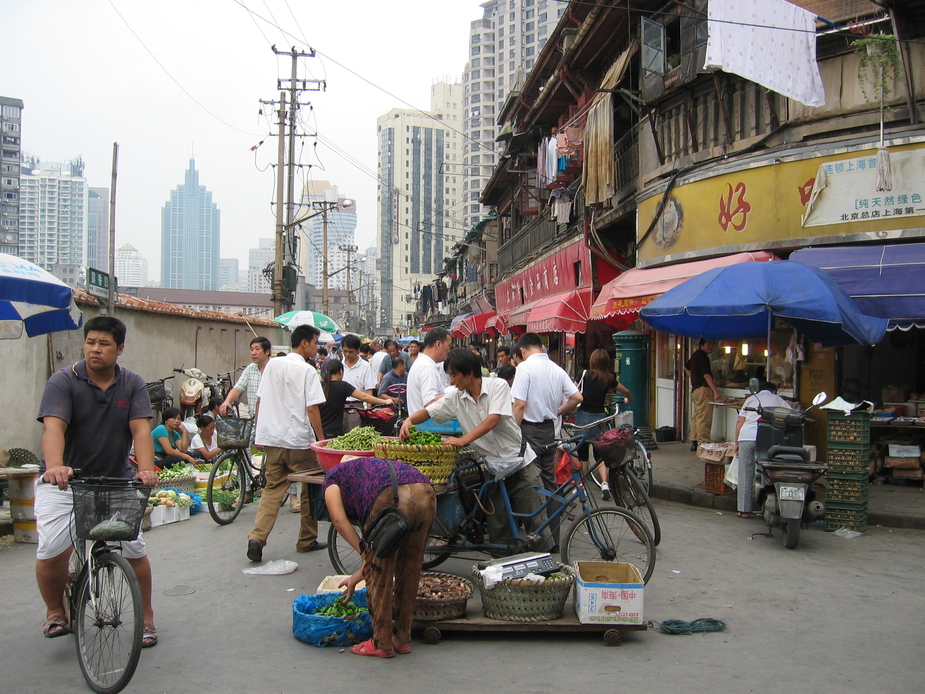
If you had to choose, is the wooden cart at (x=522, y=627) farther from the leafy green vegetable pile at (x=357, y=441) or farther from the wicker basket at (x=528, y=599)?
the leafy green vegetable pile at (x=357, y=441)

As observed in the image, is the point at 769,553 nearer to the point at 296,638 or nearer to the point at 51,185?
the point at 296,638

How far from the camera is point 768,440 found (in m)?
8.02

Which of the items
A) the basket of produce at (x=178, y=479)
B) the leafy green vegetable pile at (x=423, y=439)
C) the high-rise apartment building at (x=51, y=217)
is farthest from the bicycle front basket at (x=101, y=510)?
the high-rise apartment building at (x=51, y=217)

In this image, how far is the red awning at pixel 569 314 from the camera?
1639 centimetres

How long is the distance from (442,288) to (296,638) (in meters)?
55.9

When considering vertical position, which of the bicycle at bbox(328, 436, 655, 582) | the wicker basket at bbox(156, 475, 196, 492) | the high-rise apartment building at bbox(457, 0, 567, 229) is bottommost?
the wicker basket at bbox(156, 475, 196, 492)

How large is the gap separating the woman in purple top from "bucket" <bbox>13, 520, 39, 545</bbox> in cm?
437

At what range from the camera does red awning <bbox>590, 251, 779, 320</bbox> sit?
36.0 feet

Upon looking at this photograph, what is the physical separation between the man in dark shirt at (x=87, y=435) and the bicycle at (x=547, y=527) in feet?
5.95

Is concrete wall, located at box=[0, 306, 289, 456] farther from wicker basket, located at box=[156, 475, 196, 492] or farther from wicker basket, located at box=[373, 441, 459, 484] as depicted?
wicker basket, located at box=[373, 441, 459, 484]

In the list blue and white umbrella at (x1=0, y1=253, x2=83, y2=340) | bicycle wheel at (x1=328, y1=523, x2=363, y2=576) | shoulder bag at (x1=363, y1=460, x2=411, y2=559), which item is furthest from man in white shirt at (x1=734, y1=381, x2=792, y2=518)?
blue and white umbrella at (x1=0, y1=253, x2=83, y2=340)

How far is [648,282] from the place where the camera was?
1215 cm

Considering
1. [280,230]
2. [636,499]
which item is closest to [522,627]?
[636,499]

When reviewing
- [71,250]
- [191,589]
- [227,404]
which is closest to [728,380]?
[227,404]
